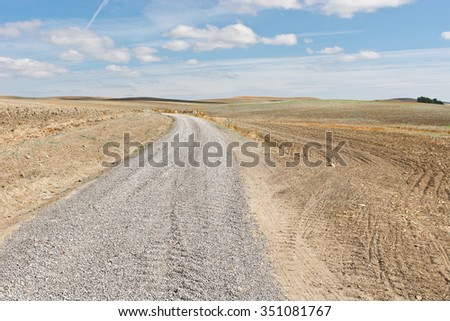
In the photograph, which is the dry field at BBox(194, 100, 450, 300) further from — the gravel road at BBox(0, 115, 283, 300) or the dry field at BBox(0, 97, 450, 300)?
the gravel road at BBox(0, 115, 283, 300)

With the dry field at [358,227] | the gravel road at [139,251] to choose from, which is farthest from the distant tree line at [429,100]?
the gravel road at [139,251]

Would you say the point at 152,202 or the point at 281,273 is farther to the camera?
the point at 152,202

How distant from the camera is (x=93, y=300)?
6129 mm

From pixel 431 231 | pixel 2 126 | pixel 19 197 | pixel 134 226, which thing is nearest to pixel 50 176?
pixel 19 197

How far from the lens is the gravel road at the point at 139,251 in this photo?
6.46m

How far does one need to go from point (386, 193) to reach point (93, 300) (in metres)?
10.2

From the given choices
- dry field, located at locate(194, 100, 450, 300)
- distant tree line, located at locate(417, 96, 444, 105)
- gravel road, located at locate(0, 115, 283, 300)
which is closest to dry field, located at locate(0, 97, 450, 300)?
dry field, located at locate(194, 100, 450, 300)

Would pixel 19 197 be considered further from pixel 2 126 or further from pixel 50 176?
pixel 2 126

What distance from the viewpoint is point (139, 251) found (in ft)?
26.2

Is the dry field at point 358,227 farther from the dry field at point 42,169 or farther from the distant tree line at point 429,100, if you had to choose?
the distant tree line at point 429,100

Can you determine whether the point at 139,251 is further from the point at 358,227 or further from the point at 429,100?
the point at 429,100

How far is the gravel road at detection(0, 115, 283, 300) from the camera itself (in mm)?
6461

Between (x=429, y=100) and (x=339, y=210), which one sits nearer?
(x=339, y=210)

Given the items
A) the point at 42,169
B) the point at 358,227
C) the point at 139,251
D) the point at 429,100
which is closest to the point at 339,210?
the point at 358,227
